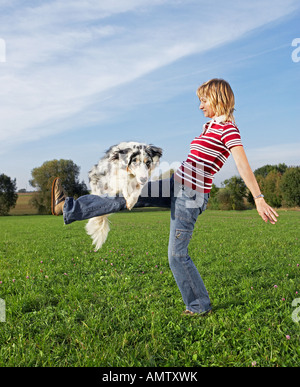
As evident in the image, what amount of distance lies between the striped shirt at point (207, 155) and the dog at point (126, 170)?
0.53 meters

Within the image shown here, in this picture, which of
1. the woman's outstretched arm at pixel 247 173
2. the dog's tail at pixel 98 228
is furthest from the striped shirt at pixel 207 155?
the dog's tail at pixel 98 228

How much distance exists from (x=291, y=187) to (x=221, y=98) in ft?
138

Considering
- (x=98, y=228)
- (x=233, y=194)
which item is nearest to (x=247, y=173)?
(x=98, y=228)

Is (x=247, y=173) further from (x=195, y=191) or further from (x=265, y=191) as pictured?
(x=265, y=191)

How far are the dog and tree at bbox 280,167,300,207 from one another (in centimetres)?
4143

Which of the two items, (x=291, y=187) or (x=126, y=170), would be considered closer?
(x=126, y=170)

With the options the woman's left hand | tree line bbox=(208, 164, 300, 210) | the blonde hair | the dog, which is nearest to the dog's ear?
the dog

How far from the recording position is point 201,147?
3680 millimetres

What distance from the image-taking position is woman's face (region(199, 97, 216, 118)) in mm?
3711

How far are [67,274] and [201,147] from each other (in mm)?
4078

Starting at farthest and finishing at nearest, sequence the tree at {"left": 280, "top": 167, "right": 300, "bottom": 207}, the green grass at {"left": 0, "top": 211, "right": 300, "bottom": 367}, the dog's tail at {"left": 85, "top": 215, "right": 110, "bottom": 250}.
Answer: the tree at {"left": 280, "top": 167, "right": 300, "bottom": 207}, the dog's tail at {"left": 85, "top": 215, "right": 110, "bottom": 250}, the green grass at {"left": 0, "top": 211, "right": 300, "bottom": 367}

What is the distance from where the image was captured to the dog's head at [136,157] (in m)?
4.25

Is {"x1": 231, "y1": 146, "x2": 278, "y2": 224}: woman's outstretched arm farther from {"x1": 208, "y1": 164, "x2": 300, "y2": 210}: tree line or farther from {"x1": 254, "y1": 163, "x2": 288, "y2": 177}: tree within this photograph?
{"x1": 254, "y1": 163, "x2": 288, "y2": 177}: tree

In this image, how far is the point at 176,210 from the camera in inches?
151
